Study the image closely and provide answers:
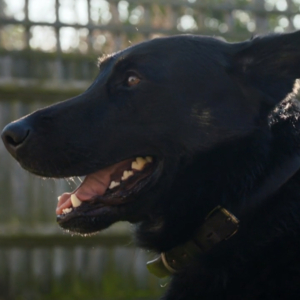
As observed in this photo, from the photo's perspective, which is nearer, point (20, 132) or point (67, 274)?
point (20, 132)

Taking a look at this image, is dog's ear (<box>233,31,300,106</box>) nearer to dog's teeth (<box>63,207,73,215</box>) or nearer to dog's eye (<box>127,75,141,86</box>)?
dog's eye (<box>127,75,141,86</box>)

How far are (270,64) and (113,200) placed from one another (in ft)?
3.02

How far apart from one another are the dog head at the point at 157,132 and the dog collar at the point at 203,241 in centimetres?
6

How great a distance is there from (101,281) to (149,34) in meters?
2.50

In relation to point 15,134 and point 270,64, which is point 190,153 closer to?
point 270,64

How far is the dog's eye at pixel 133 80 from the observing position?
2.99 m

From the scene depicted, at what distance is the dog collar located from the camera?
272 cm

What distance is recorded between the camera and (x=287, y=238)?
8.87 feet

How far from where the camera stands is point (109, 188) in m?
2.93

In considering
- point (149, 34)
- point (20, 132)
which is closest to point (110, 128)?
point (20, 132)

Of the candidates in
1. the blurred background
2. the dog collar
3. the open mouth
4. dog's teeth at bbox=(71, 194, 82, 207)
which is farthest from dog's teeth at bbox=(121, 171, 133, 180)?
the blurred background

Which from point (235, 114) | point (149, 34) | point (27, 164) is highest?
point (149, 34)

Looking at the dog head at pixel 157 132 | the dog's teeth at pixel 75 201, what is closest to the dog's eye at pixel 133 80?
the dog head at pixel 157 132

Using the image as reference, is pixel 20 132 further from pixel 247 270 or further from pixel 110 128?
pixel 247 270
